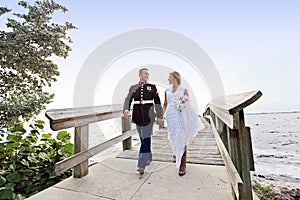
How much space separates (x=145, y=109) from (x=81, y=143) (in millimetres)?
900

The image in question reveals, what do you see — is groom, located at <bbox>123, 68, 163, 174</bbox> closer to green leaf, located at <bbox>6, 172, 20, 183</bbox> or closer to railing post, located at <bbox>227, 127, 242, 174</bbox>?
railing post, located at <bbox>227, 127, 242, 174</bbox>

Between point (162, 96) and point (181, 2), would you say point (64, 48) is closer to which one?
point (162, 96)

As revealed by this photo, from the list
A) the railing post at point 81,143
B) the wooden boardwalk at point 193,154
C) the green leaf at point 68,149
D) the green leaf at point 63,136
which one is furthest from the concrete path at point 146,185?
the green leaf at point 63,136

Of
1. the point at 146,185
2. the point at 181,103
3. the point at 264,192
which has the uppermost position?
the point at 181,103

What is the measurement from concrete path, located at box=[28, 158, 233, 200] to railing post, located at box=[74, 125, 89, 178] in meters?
0.08

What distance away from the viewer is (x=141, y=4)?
554cm

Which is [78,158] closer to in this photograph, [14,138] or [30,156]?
[30,156]

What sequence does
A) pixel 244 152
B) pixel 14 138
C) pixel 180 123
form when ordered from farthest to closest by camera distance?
1. pixel 14 138
2. pixel 180 123
3. pixel 244 152

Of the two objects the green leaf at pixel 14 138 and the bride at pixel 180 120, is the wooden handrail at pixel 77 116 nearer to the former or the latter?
the bride at pixel 180 120

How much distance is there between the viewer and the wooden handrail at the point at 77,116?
5.16ft

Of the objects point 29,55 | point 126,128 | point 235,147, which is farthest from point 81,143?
point 29,55

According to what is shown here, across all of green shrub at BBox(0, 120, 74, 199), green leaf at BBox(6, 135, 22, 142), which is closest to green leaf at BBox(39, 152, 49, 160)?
green shrub at BBox(0, 120, 74, 199)

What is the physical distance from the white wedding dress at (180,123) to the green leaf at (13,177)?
1.96 meters

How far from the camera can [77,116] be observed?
186 cm
